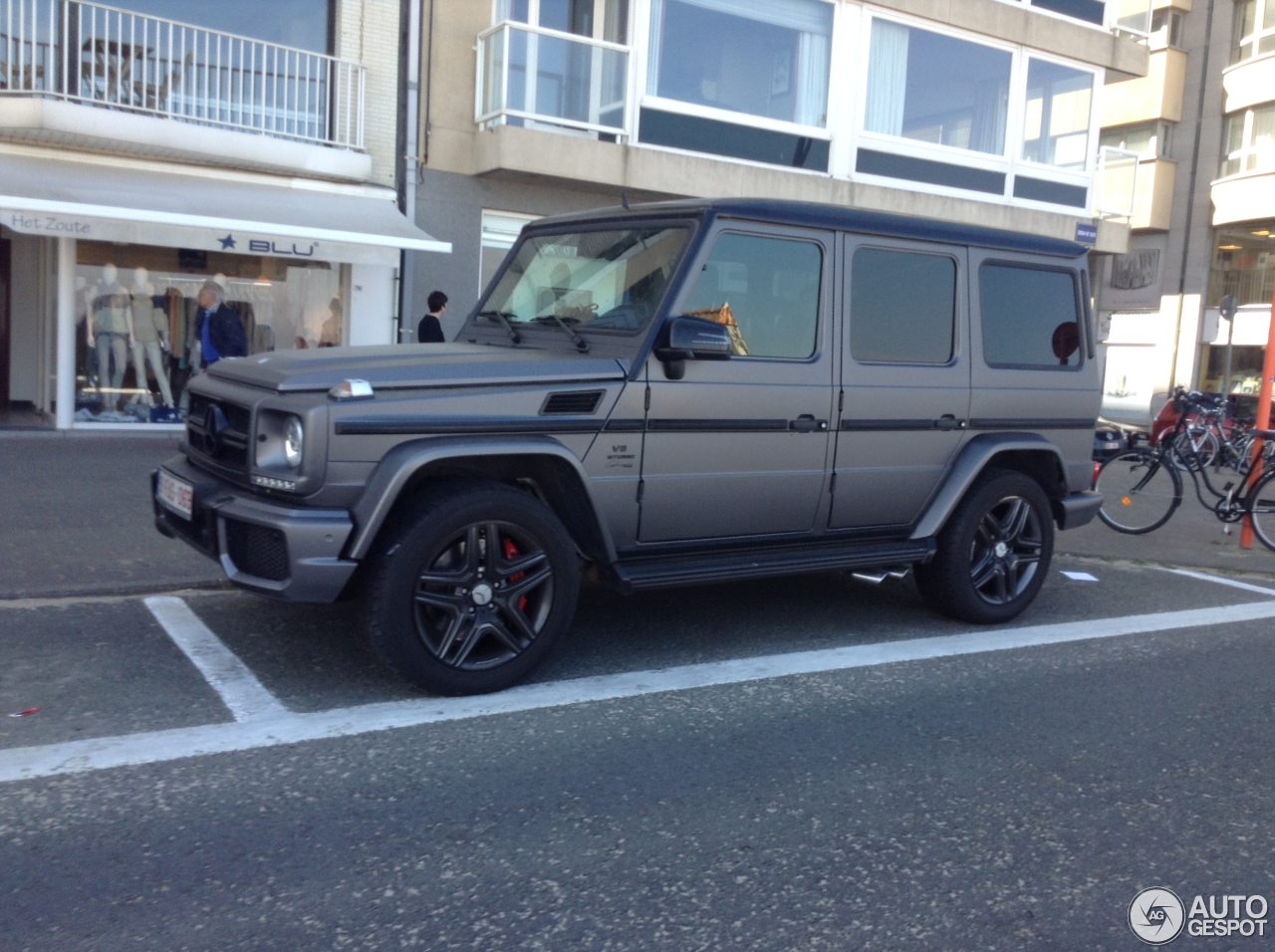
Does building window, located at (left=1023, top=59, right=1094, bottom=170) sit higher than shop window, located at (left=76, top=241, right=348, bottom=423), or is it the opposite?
building window, located at (left=1023, top=59, right=1094, bottom=170)

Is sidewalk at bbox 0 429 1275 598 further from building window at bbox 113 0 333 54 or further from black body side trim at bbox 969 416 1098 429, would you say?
building window at bbox 113 0 333 54

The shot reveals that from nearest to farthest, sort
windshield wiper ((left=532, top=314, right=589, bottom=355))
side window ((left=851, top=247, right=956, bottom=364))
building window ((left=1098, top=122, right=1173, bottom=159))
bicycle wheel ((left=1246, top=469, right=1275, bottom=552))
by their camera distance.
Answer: windshield wiper ((left=532, top=314, right=589, bottom=355)), side window ((left=851, top=247, right=956, bottom=364)), bicycle wheel ((left=1246, top=469, right=1275, bottom=552)), building window ((left=1098, top=122, right=1173, bottom=159))

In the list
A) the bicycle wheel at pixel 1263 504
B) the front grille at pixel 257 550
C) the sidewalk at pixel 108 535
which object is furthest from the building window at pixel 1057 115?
the front grille at pixel 257 550

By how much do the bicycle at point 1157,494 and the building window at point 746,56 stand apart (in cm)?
787

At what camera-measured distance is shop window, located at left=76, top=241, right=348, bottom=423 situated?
44.0ft

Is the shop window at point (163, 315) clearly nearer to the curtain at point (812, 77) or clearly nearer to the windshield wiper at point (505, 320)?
the curtain at point (812, 77)

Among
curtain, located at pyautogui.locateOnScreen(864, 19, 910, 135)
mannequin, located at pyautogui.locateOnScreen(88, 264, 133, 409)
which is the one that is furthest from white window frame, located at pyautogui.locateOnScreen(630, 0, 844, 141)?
mannequin, located at pyautogui.locateOnScreen(88, 264, 133, 409)

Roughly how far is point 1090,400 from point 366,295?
9.94 metres

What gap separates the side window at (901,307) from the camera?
5719 millimetres

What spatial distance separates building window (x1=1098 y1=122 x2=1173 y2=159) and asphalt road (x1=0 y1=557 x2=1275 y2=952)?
1089 inches

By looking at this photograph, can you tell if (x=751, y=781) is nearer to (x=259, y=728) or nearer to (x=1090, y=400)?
(x=259, y=728)

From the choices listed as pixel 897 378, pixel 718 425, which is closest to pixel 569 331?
pixel 718 425

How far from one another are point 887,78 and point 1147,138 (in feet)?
54.8

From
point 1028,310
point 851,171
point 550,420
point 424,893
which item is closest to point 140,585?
point 550,420
